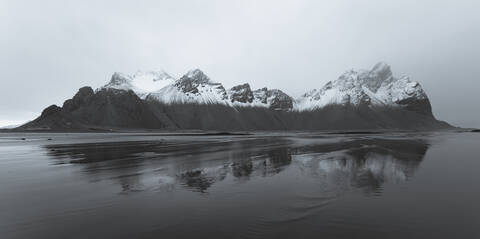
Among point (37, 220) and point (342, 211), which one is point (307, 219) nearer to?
point (342, 211)

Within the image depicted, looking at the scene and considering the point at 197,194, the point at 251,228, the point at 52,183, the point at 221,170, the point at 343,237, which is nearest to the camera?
the point at 343,237

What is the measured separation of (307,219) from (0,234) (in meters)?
13.2

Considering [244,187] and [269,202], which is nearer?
[269,202]

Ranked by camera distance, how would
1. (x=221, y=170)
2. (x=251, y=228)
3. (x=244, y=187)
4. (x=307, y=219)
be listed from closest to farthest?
1. (x=251, y=228)
2. (x=307, y=219)
3. (x=244, y=187)
4. (x=221, y=170)

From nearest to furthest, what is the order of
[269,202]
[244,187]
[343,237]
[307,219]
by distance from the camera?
1. [343,237]
2. [307,219]
3. [269,202]
4. [244,187]

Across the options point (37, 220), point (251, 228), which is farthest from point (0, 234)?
point (251, 228)

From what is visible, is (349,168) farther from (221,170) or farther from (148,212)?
(148,212)

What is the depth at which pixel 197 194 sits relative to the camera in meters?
17.4

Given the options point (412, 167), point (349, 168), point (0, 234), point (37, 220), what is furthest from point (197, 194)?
point (412, 167)

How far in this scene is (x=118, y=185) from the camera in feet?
65.5

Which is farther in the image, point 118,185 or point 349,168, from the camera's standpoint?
point 349,168

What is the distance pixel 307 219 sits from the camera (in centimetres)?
1270

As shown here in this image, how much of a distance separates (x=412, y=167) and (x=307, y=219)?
20.7m

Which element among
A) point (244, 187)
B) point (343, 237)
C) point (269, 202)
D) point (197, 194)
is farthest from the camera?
point (244, 187)
